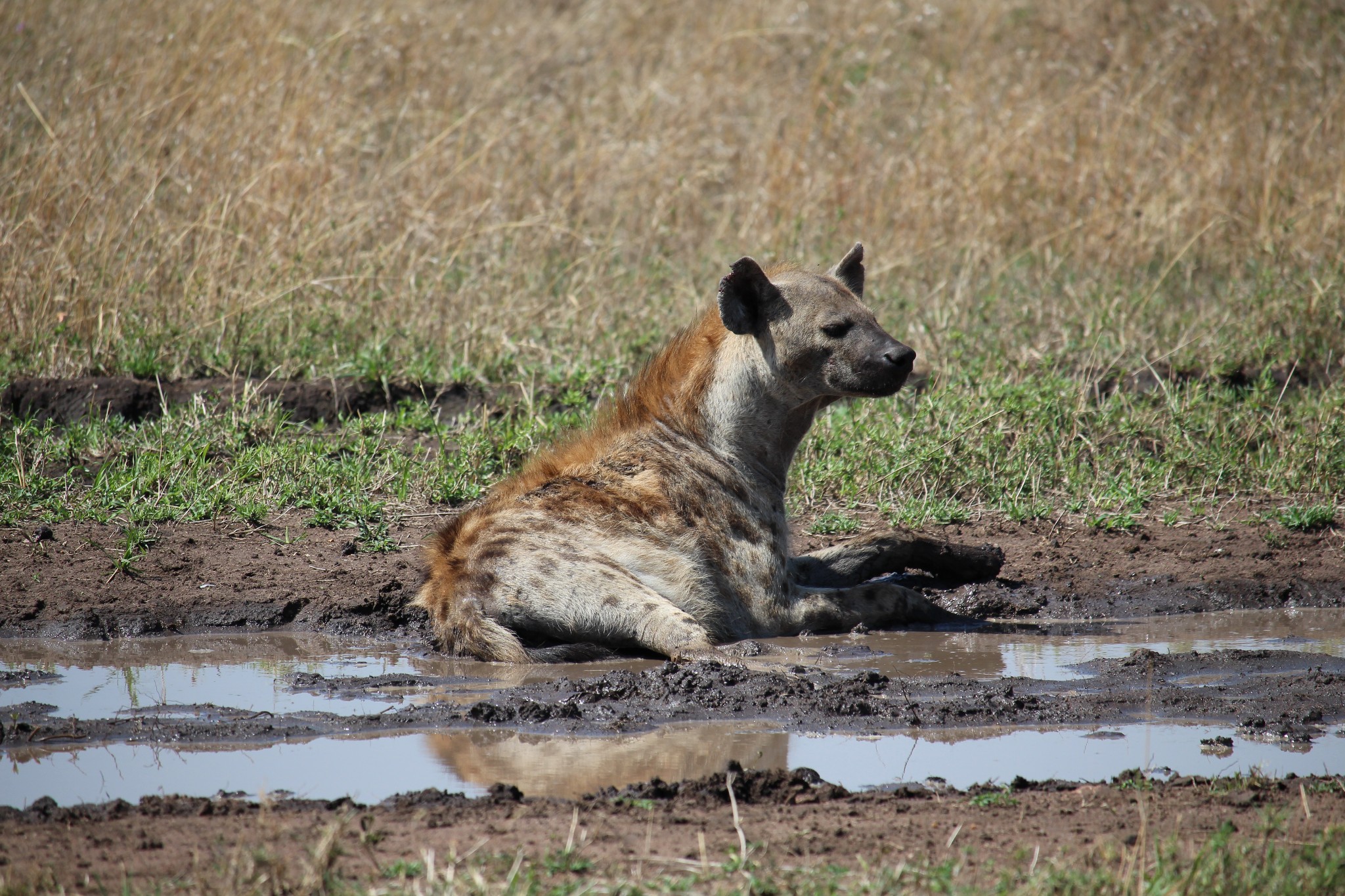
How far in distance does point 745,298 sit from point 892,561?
3.78 feet

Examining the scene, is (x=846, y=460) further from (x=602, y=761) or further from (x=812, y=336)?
(x=602, y=761)

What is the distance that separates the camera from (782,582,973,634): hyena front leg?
4.87 metres

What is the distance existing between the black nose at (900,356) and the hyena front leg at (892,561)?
733mm

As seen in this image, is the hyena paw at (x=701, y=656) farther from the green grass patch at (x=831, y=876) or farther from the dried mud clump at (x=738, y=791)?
the green grass patch at (x=831, y=876)

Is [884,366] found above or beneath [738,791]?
above

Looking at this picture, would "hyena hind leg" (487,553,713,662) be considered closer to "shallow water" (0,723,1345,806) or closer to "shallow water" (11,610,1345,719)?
"shallow water" (11,610,1345,719)

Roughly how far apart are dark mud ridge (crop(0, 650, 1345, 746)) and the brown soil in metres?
0.56

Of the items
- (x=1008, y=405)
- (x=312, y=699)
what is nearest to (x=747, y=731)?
(x=312, y=699)

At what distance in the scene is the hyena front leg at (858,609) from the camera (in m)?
4.87

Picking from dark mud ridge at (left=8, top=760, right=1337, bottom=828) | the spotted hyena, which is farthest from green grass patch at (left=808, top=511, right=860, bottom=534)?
dark mud ridge at (left=8, top=760, right=1337, bottom=828)

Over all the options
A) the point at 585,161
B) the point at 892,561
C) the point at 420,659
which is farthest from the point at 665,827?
the point at 585,161

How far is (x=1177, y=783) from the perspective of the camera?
10.4 feet

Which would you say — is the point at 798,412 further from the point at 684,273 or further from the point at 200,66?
the point at 200,66

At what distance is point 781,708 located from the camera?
3818mm
